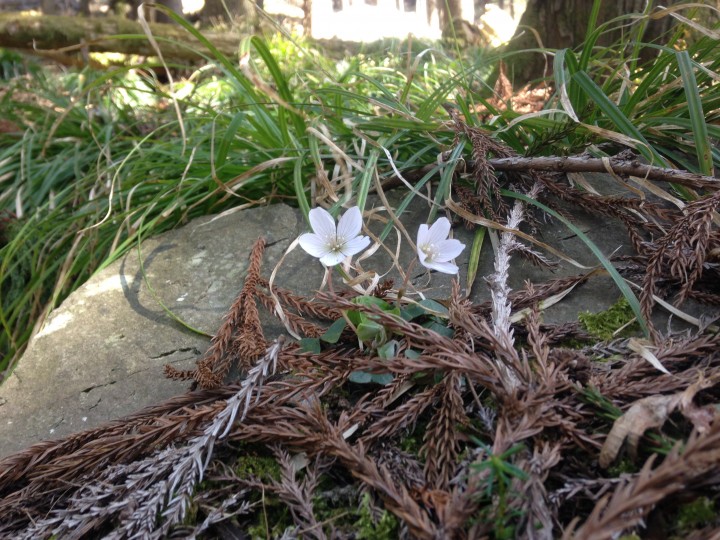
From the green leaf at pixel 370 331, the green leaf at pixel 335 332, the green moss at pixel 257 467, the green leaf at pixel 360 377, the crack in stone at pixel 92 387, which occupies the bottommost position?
the crack in stone at pixel 92 387

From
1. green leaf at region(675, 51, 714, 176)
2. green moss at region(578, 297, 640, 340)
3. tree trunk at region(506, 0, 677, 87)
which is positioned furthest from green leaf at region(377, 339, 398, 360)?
tree trunk at region(506, 0, 677, 87)

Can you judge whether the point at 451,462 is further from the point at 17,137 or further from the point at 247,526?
the point at 17,137

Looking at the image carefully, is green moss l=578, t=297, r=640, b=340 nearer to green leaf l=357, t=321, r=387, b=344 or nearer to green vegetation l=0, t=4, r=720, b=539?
green vegetation l=0, t=4, r=720, b=539

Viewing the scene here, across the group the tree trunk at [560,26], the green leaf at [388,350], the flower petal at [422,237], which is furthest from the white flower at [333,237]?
the tree trunk at [560,26]

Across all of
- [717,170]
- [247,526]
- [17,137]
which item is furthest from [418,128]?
[17,137]

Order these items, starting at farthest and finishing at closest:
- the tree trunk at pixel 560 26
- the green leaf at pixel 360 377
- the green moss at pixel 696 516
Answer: the tree trunk at pixel 560 26, the green leaf at pixel 360 377, the green moss at pixel 696 516

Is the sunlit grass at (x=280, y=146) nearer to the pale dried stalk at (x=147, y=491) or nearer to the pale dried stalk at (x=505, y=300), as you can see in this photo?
the pale dried stalk at (x=505, y=300)

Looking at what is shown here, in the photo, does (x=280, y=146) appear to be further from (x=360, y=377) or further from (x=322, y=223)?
(x=360, y=377)
